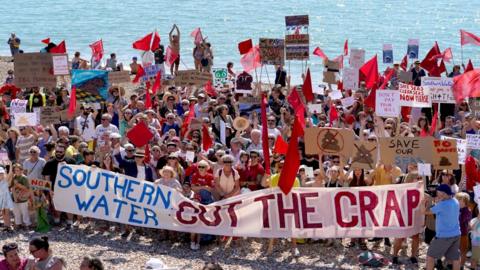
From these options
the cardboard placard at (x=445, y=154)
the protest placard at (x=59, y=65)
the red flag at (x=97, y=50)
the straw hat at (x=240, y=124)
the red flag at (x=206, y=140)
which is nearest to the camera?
the cardboard placard at (x=445, y=154)

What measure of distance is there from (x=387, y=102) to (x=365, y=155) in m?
2.56

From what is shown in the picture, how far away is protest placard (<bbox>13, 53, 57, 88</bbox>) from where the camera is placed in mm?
19344

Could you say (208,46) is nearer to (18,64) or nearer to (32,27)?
(18,64)

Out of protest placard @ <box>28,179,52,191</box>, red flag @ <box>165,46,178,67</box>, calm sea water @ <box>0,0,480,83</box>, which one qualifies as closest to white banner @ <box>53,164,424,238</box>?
protest placard @ <box>28,179,52,191</box>

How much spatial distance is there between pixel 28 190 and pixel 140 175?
5.13 feet

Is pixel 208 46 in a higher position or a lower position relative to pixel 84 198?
higher

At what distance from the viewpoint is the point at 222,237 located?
13859mm

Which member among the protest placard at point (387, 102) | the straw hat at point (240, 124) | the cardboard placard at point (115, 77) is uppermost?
the cardboard placard at point (115, 77)

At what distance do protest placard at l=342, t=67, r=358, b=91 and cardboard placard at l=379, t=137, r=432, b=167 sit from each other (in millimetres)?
6941

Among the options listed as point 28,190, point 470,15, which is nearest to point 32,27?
point 470,15

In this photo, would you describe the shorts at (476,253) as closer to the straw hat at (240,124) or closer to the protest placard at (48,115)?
the straw hat at (240,124)

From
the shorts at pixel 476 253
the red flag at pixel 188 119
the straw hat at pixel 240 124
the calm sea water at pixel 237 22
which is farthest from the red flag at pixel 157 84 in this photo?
the calm sea water at pixel 237 22

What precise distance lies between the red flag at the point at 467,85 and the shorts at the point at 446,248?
4.85 metres

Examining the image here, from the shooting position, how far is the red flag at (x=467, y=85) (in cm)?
1656
